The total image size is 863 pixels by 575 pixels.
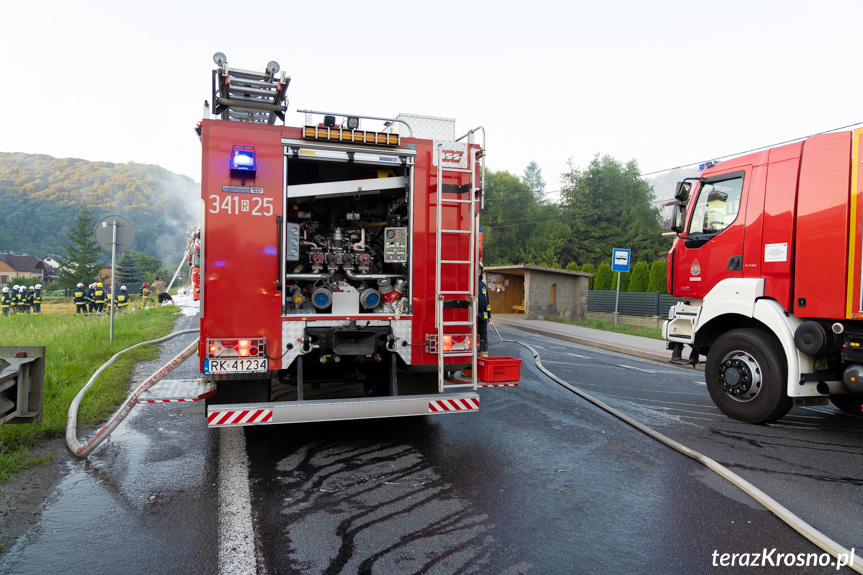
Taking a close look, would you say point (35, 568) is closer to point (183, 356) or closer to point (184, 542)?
point (184, 542)

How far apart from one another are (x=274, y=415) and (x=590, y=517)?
8.22 ft

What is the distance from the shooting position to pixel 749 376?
20.3 feet

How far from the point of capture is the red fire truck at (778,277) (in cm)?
552

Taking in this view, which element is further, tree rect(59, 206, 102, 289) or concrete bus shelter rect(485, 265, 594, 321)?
tree rect(59, 206, 102, 289)

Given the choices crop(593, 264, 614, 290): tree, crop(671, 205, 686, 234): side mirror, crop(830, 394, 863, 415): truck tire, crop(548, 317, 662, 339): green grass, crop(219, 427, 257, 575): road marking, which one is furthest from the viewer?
Result: crop(593, 264, 614, 290): tree

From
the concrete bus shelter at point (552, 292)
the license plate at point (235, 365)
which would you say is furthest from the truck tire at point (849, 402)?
the concrete bus shelter at point (552, 292)

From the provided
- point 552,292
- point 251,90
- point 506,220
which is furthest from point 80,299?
point 506,220

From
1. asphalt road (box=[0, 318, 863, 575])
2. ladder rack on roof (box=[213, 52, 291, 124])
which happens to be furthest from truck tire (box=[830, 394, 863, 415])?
ladder rack on roof (box=[213, 52, 291, 124])

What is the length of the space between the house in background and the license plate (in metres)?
126

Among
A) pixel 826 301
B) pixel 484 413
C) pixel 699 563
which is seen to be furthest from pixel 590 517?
pixel 826 301

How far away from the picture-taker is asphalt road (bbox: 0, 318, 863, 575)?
317cm

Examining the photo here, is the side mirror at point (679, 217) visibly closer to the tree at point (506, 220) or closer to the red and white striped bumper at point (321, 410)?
the red and white striped bumper at point (321, 410)

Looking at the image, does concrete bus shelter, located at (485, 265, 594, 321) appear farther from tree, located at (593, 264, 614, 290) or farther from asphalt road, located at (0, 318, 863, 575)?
asphalt road, located at (0, 318, 863, 575)

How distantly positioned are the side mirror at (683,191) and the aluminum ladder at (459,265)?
10.3 ft
